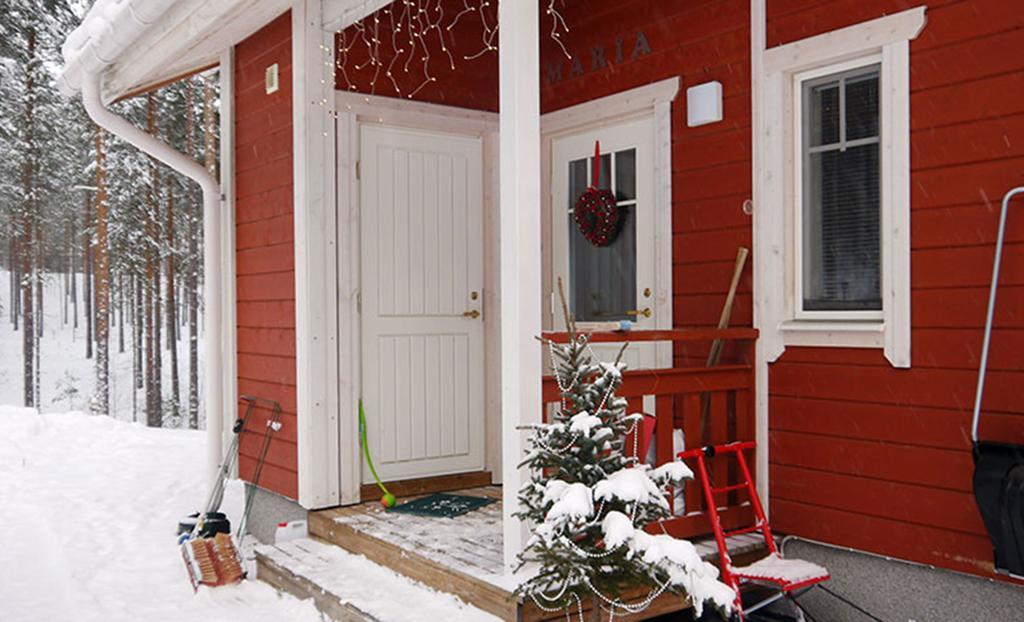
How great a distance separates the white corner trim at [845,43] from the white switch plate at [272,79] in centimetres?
284

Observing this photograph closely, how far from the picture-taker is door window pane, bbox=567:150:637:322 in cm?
480

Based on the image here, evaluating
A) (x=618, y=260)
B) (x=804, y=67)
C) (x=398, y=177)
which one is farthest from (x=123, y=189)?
(x=804, y=67)

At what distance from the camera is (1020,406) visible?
3148mm

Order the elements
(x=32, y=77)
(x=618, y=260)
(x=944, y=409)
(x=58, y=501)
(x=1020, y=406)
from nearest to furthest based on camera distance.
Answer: (x=1020, y=406) < (x=944, y=409) < (x=618, y=260) < (x=58, y=501) < (x=32, y=77)

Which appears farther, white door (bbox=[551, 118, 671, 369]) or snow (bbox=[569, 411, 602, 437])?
white door (bbox=[551, 118, 671, 369])

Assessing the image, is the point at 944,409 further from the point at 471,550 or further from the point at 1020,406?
the point at 471,550

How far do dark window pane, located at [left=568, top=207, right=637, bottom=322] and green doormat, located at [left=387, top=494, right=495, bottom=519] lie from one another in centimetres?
120

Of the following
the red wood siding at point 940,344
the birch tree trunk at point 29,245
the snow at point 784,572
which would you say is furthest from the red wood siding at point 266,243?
the birch tree trunk at point 29,245

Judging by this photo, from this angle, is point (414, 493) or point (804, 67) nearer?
point (804, 67)

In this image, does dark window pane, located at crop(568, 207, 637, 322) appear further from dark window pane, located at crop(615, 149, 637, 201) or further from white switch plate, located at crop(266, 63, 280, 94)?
white switch plate, located at crop(266, 63, 280, 94)

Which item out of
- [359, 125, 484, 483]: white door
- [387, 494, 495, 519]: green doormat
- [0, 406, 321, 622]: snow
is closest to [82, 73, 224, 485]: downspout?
[0, 406, 321, 622]: snow

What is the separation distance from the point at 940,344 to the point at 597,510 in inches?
60.6

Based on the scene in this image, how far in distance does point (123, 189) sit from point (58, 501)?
8035mm

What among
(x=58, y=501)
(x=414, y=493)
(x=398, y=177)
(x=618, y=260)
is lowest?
(x=58, y=501)
